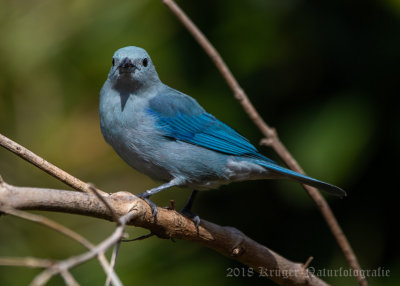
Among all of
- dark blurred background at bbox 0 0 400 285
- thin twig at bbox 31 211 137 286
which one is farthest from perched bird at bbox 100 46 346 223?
thin twig at bbox 31 211 137 286

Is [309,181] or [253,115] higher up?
[253,115]

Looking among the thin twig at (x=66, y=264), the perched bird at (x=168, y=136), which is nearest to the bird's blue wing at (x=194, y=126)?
the perched bird at (x=168, y=136)

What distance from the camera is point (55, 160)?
4367 mm

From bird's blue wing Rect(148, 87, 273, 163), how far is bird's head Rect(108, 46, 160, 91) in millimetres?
157

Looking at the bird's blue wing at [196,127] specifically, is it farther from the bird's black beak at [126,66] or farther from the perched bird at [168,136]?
the bird's black beak at [126,66]

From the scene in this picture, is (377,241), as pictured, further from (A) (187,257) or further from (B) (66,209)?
(B) (66,209)

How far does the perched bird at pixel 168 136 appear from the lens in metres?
3.50

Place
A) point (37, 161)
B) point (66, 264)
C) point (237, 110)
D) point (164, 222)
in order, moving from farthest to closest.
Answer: point (237, 110), point (164, 222), point (37, 161), point (66, 264)

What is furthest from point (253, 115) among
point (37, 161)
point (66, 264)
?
point (66, 264)

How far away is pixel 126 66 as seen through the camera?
11.5 ft

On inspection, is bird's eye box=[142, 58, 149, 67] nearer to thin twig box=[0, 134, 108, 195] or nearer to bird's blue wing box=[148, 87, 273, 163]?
bird's blue wing box=[148, 87, 273, 163]

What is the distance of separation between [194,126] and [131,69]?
0.63 meters

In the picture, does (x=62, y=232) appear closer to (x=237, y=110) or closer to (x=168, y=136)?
(x=168, y=136)

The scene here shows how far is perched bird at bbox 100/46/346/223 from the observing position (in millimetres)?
3496
